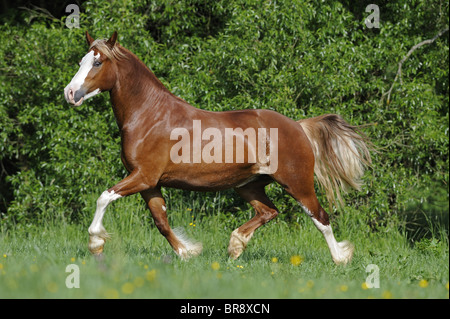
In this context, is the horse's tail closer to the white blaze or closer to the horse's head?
the horse's head

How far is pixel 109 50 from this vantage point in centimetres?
475

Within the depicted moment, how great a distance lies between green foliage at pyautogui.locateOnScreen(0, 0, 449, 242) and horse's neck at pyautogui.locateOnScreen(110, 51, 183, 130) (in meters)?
2.72

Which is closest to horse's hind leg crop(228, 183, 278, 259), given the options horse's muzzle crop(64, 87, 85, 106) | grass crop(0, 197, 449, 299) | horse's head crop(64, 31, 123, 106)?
grass crop(0, 197, 449, 299)

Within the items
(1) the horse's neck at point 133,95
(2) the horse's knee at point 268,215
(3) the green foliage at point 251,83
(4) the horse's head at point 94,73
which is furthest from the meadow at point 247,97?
(4) the horse's head at point 94,73

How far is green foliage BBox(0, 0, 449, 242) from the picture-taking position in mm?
7793

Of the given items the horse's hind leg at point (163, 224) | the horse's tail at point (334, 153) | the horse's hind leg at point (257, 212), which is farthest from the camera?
the horse's tail at point (334, 153)

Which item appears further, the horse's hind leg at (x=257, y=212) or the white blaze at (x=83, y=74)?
the horse's hind leg at (x=257, y=212)

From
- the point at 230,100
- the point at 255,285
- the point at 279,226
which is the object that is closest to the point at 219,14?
the point at 230,100

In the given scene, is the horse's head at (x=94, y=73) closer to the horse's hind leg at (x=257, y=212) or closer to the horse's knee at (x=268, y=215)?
the horse's hind leg at (x=257, y=212)

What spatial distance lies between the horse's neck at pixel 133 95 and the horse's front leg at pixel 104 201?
52 centimetres

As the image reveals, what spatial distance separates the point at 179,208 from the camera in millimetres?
8008

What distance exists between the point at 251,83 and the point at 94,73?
3.54 meters

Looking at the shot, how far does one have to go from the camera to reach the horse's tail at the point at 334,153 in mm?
5570

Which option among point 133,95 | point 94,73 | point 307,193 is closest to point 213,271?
point 307,193
